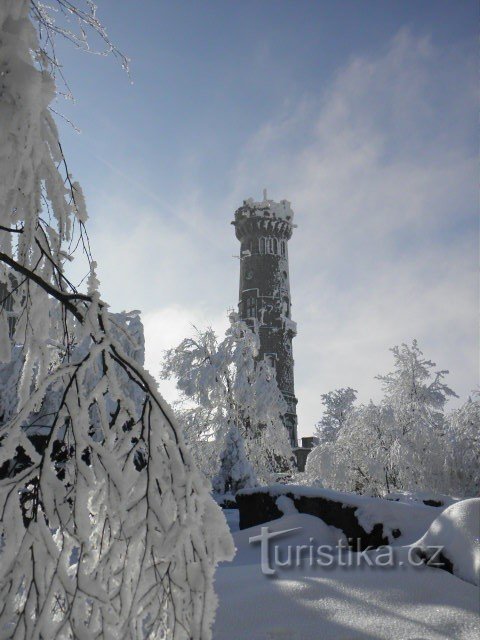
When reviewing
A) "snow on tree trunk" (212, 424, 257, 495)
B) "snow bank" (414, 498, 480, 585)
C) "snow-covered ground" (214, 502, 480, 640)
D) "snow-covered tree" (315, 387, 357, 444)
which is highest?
"snow-covered tree" (315, 387, 357, 444)

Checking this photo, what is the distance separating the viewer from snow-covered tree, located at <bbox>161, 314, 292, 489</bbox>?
19906 mm

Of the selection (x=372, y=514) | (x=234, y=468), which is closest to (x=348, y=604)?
(x=372, y=514)

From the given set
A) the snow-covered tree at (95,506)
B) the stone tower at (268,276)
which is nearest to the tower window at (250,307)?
the stone tower at (268,276)

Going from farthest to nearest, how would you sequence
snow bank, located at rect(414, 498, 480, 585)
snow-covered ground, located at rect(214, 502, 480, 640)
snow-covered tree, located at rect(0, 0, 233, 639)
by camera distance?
snow bank, located at rect(414, 498, 480, 585) < snow-covered ground, located at rect(214, 502, 480, 640) < snow-covered tree, located at rect(0, 0, 233, 639)

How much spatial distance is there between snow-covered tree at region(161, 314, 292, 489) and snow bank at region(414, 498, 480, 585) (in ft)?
49.4

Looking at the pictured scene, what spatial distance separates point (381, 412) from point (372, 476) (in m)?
2.66

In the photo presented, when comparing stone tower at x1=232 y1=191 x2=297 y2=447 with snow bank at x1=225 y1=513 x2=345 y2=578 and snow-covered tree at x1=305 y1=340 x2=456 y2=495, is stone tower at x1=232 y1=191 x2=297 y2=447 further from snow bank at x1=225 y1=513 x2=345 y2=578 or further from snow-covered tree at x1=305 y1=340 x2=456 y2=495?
snow bank at x1=225 y1=513 x2=345 y2=578

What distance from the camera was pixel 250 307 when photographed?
4172 cm

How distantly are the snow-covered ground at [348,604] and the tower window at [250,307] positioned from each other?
121ft

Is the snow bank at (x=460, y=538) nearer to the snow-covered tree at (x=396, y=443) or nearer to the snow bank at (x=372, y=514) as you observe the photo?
the snow bank at (x=372, y=514)

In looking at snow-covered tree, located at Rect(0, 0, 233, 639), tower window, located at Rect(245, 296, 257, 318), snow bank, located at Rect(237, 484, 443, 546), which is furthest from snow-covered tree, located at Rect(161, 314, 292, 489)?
tower window, located at Rect(245, 296, 257, 318)

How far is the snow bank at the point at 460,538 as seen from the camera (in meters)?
3.97

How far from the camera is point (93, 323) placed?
1817mm

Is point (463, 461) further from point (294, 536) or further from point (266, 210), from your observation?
point (266, 210)
